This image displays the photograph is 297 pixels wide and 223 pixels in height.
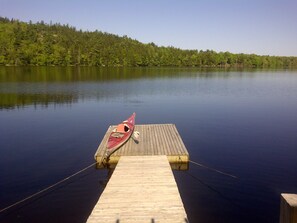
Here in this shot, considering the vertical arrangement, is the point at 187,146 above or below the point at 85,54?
below

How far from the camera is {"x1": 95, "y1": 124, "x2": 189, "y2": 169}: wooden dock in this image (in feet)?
52.2

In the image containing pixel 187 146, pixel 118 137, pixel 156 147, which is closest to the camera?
pixel 156 147

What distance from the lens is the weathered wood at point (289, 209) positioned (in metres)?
4.61

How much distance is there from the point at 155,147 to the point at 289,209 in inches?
491

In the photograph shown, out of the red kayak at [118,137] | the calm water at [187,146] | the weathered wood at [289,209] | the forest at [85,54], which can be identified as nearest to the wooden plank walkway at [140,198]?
the calm water at [187,146]

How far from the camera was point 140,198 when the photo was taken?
33.4 ft

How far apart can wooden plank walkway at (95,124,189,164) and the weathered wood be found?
35.5ft

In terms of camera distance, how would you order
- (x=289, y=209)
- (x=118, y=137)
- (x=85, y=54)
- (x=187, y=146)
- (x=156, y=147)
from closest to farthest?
(x=289, y=209) < (x=156, y=147) < (x=118, y=137) < (x=187, y=146) < (x=85, y=54)

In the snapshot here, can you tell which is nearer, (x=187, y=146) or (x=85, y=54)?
(x=187, y=146)

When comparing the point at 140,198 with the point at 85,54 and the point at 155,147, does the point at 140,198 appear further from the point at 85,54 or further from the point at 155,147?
the point at 85,54

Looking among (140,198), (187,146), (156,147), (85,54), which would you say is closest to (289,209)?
(140,198)

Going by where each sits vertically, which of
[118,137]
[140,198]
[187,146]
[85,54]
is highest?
[85,54]

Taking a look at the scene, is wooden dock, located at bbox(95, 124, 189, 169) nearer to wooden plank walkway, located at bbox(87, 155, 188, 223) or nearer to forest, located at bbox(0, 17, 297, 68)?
wooden plank walkway, located at bbox(87, 155, 188, 223)

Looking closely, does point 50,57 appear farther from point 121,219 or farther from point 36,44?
point 121,219
